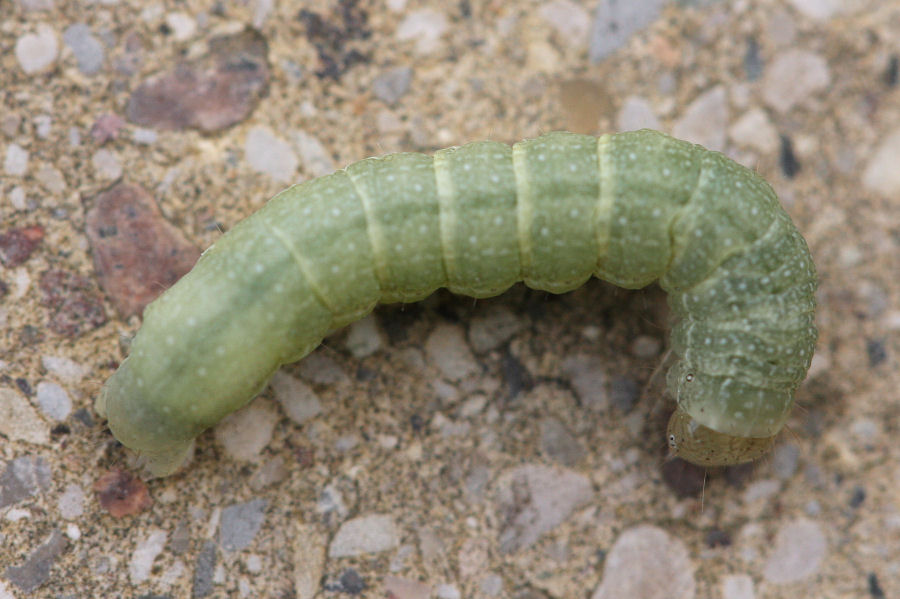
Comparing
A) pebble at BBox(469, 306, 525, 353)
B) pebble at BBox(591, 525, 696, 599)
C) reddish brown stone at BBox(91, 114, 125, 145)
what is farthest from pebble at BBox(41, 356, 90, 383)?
pebble at BBox(591, 525, 696, 599)

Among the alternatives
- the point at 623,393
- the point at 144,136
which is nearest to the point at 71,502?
the point at 144,136

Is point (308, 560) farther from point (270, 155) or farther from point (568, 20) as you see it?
point (568, 20)

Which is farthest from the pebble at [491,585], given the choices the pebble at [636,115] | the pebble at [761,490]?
the pebble at [636,115]

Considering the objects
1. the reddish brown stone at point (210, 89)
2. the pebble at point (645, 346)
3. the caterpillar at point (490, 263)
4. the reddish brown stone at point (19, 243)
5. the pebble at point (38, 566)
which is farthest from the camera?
the pebble at point (645, 346)

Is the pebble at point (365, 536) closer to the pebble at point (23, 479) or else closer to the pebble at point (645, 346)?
the pebble at point (23, 479)

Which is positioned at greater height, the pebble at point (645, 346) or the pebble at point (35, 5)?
the pebble at point (35, 5)

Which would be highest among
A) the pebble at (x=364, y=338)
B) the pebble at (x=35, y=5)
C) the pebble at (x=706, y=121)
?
the pebble at (x=35, y=5)

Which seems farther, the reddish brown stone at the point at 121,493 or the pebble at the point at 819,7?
the pebble at the point at 819,7
